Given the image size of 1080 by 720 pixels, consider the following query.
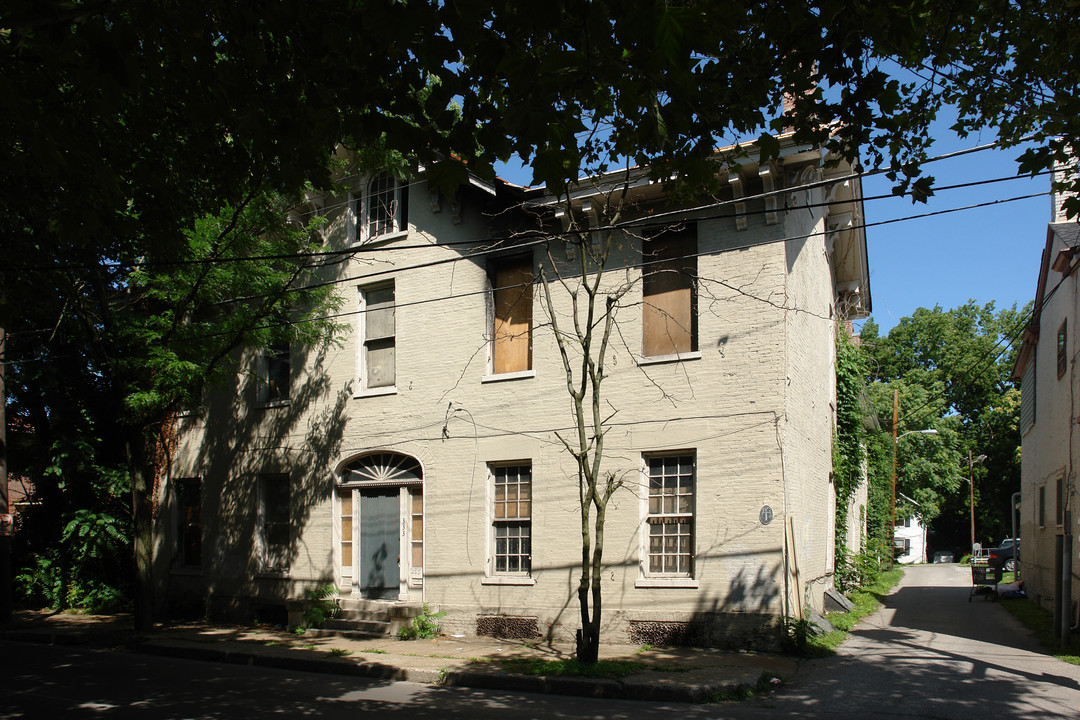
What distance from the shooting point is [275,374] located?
18.1m

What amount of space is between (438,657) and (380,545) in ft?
12.7

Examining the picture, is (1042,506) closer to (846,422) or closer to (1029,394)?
(1029,394)

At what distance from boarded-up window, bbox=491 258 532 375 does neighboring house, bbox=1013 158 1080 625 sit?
923 centimetres

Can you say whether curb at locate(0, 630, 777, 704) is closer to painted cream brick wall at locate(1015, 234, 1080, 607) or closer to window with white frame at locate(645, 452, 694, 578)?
window with white frame at locate(645, 452, 694, 578)

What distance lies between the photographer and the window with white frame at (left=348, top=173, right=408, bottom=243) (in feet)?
54.7

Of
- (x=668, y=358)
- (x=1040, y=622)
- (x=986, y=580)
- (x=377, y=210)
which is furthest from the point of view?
(x=986, y=580)

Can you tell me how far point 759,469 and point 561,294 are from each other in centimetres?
462

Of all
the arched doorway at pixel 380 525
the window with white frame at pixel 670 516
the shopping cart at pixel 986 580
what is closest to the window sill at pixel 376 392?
the arched doorway at pixel 380 525

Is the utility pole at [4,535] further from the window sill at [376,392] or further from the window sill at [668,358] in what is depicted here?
the window sill at [668,358]

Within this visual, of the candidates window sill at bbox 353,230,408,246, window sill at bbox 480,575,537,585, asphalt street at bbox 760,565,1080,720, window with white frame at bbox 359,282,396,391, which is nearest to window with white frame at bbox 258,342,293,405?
window with white frame at bbox 359,282,396,391

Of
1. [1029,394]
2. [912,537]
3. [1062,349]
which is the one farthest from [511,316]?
[912,537]

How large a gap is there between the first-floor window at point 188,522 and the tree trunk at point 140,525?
3.36m

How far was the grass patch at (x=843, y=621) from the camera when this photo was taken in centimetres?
1228

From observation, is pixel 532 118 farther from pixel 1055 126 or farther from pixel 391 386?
pixel 391 386
